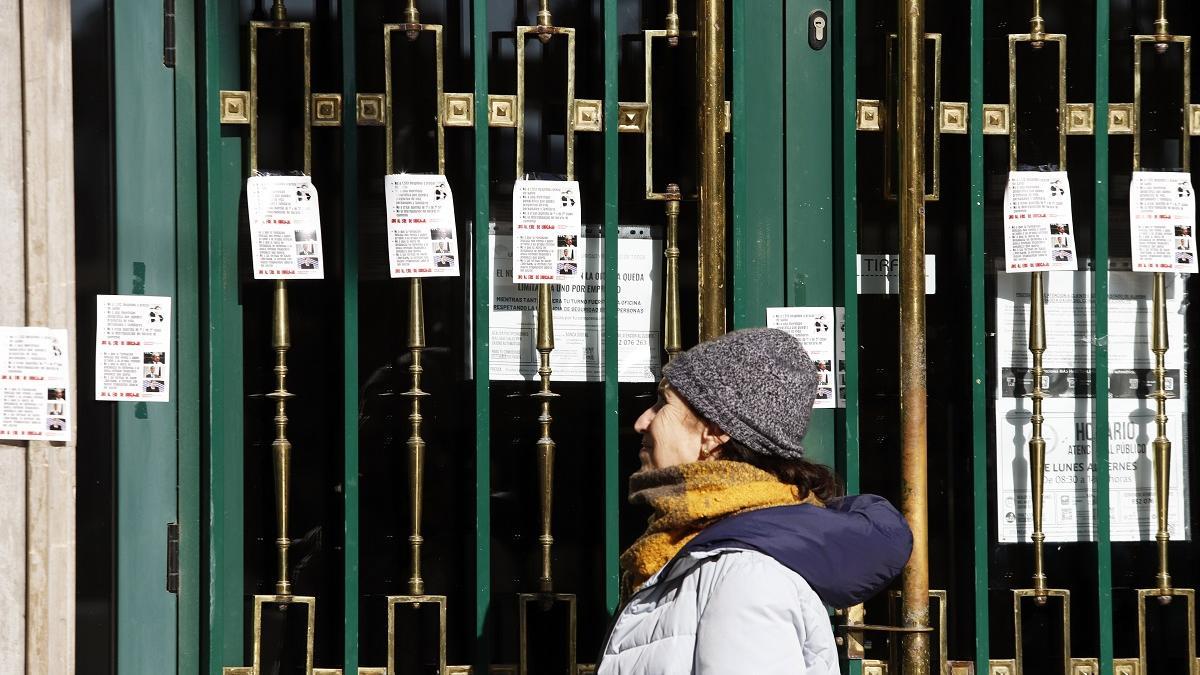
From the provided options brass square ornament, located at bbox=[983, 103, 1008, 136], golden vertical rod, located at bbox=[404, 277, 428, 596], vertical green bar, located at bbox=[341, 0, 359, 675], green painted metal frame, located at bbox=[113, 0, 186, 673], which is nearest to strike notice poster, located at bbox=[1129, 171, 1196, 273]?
brass square ornament, located at bbox=[983, 103, 1008, 136]

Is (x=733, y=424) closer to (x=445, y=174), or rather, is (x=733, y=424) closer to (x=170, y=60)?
(x=445, y=174)

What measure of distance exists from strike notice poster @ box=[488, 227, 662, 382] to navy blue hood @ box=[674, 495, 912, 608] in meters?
0.98

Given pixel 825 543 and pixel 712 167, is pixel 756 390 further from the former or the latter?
pixel 712 167

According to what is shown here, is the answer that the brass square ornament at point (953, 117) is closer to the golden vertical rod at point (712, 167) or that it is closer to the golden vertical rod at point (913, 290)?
the golden vertical rod at point (913, 290)

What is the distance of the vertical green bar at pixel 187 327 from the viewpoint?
10.4ft

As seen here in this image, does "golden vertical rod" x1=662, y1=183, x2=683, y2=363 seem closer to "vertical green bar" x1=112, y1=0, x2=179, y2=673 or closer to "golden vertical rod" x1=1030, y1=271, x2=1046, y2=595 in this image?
"golden vertical rod" x1=1030, y1=271, x2=1046, y2=595

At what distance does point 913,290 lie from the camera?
125 inches

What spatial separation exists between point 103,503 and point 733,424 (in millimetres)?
1623

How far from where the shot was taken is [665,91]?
10.8 ft

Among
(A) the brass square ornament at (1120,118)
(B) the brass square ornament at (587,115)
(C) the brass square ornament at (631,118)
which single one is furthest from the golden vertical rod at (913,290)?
(B) the brass square ornament at (587,115)

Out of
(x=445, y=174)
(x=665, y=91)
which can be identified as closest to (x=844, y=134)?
(x=665, y=91)

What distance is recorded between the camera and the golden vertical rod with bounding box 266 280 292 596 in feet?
10.3

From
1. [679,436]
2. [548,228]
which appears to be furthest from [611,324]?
[679,436]

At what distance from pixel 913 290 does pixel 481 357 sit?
1027 millimetres
